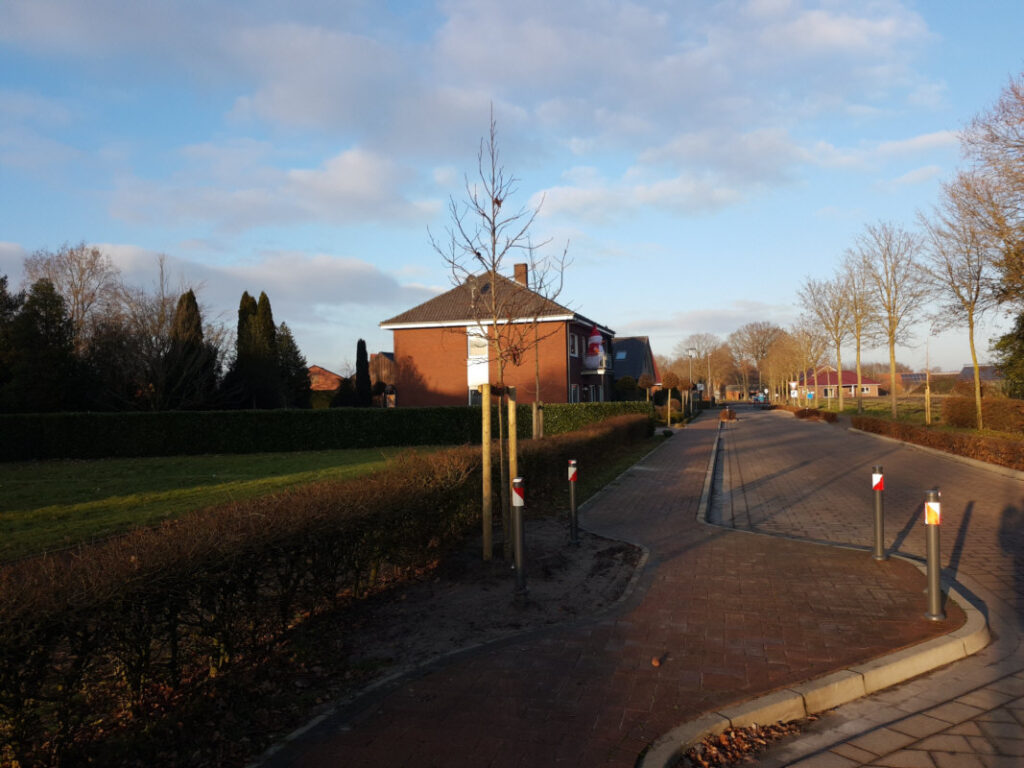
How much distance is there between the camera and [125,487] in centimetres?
1533

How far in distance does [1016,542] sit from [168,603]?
8898 mm

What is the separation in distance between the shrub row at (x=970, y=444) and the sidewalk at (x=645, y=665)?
34.6 feet

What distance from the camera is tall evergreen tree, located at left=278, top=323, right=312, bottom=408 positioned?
4231cm

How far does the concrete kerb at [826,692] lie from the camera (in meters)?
3.50

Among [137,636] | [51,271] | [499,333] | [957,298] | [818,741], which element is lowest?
[818,741]

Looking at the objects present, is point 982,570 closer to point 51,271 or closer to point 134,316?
point 134,316

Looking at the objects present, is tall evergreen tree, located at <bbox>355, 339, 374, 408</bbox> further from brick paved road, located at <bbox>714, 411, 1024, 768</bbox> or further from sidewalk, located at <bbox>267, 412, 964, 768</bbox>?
sidewalk, located at <bbox>267, 412, 964, 768</bbox>

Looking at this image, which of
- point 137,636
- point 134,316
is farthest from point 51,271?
point 137,636

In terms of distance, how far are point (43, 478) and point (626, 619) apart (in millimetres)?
18498

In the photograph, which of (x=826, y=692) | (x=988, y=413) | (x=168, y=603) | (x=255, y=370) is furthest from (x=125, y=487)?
(x=988, y=413)

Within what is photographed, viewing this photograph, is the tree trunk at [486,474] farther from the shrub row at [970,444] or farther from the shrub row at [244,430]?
the shrub row at [244,430]

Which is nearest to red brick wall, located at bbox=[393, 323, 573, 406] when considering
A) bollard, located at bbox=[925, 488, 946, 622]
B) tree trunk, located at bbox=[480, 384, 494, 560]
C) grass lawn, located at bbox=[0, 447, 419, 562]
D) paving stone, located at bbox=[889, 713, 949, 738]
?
grass lawn, located at bbox=[0, 447, 419, 562]

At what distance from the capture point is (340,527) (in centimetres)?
498

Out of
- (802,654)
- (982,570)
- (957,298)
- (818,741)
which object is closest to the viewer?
(818,741)
